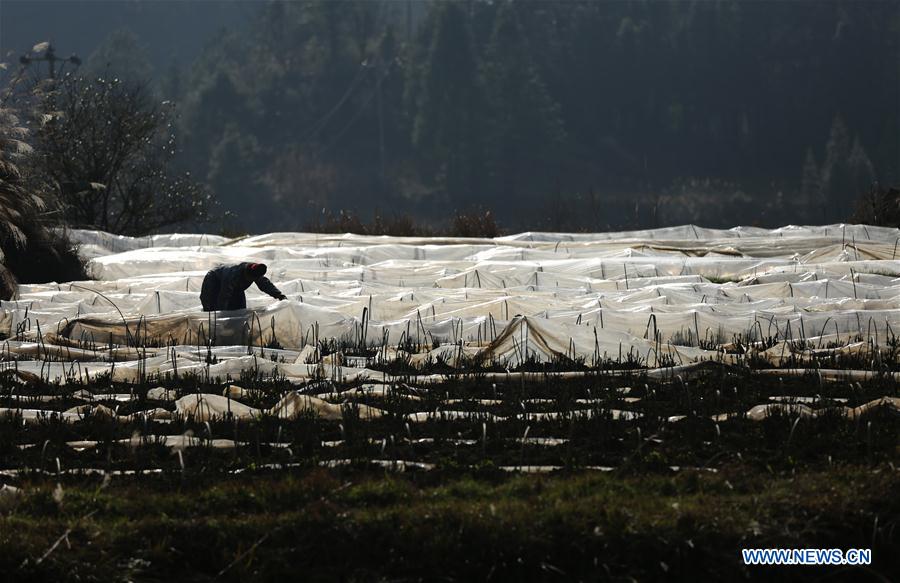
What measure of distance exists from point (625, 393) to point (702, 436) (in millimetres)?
1374

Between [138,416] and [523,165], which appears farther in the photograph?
[523,165]

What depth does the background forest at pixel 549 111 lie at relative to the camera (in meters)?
67.6

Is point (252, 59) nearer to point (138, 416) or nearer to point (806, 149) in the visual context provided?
point (806, 149)

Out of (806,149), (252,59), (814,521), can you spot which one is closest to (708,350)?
(814,521)

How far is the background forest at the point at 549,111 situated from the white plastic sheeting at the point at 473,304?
1829 inches

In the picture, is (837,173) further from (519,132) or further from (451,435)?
(451,435)

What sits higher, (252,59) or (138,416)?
(252,59)

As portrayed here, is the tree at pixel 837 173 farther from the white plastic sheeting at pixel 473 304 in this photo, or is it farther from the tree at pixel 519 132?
the white plastic sheeting at pixel 473 304

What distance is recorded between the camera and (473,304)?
12164 millimetres

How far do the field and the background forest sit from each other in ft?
175

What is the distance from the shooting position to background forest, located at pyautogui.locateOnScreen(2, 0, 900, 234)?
67.6m

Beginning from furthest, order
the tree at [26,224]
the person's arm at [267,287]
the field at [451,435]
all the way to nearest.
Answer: the tree at [26,224]
the person's arm at [267,287]
the field at [451,435]

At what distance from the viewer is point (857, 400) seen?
760 centimetres

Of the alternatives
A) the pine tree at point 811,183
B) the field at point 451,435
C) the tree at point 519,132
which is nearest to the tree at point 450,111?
the tree at point 519,132
